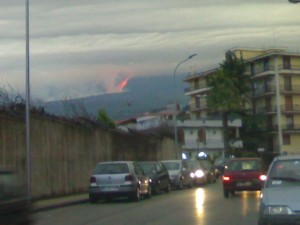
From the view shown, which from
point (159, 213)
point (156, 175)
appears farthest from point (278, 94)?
point (159, 213)

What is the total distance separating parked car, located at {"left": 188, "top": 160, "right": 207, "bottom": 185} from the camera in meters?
48.7

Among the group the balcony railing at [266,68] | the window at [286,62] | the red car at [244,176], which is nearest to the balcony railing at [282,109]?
the balcony railing at [266,68]

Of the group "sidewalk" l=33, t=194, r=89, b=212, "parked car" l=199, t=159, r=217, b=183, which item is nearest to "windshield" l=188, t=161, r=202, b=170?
"parked car" l=199, t=159, r=217, b=183

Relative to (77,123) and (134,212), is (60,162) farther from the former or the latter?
(134,212)

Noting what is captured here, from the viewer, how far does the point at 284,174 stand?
1563cm

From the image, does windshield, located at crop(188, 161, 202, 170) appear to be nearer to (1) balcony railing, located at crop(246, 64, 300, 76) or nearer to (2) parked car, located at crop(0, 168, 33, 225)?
(2) parked car, located at crop(0, 168, 33, 225)

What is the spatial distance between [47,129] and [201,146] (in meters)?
60.2

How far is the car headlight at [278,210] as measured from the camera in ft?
44.4

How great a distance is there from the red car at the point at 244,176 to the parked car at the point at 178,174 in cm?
1152

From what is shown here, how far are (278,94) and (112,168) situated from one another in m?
62.2

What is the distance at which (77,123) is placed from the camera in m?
39.2

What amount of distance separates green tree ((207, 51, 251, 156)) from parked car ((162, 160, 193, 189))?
2942 centimetres

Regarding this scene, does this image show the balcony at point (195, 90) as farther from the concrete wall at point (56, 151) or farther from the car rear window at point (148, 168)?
the car rear window at point (148, 168)

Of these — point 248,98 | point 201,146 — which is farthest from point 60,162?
point 201,146
